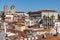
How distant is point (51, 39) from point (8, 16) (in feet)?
51.0

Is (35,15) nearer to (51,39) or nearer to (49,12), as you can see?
(49,12)

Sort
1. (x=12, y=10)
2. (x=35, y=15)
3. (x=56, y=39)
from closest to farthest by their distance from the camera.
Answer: (x=56, y=39) < (x=12, y=10) < (x=35, y=15)

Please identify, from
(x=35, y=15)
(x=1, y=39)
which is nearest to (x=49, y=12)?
(x=35, y=15)

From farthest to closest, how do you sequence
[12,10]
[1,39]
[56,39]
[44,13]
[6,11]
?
1. [44,13]
2. [12,10]
3. [6,11]
4. [56,39]
5. [1,39]

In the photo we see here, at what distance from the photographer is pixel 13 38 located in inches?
402

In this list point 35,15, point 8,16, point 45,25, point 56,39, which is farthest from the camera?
point 35,15

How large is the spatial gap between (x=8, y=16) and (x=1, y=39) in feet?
57.5

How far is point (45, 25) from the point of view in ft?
62.7

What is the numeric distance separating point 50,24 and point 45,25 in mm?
863

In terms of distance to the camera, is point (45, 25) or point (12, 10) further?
point (12, 10)

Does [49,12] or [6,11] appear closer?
[6,11]

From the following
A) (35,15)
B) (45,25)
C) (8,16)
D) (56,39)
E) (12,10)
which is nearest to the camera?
(56,39)

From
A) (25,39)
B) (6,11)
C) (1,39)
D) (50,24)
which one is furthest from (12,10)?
(1,39)

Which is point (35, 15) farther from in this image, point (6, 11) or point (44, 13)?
point (6, 11)
